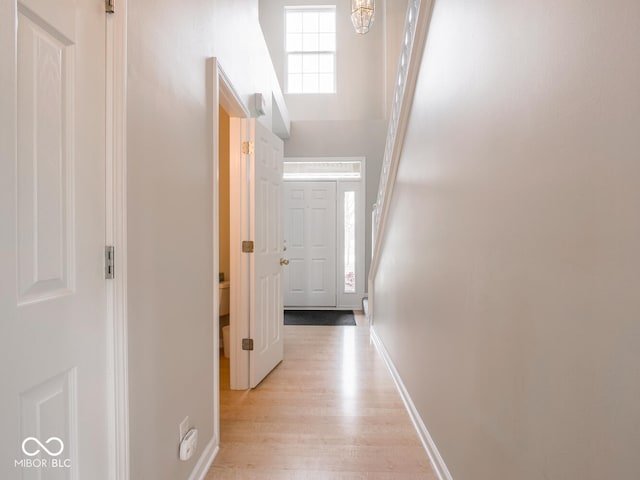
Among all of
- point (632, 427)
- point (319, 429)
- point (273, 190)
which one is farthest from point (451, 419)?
point (273, 190)

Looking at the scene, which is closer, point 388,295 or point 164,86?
point 164,86

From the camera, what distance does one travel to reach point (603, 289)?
2.38ft

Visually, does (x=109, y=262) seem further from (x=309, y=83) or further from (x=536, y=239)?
(x=309, y=83)

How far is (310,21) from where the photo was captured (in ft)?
19.6

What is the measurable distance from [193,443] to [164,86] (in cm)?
143

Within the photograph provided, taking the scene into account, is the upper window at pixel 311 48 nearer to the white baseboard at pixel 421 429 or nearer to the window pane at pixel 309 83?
the window pane at pixel 309 83

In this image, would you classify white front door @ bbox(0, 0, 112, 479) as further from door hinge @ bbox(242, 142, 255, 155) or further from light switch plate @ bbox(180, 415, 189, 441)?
door hinge @ bbox(242, 142, 255, 155)

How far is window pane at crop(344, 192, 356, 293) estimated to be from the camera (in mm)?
5754

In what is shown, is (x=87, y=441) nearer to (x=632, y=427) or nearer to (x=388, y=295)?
(x=632, y=427)

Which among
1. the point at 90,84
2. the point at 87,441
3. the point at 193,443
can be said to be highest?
the point at 90,84

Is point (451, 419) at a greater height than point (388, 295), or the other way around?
point (388, 295)

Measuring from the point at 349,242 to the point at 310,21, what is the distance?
11.7 feet

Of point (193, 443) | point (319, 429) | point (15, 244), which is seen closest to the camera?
point (15, 244)

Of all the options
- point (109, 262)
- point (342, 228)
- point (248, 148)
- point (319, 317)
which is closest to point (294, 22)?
point (342, 228)
